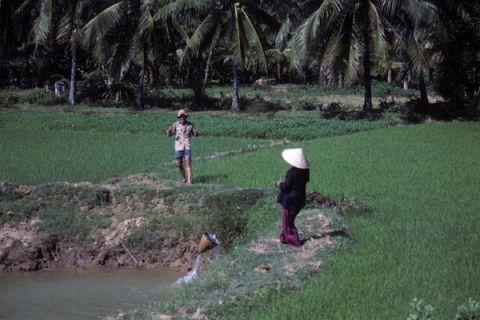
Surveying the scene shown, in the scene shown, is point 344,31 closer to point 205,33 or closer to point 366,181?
point 205,33

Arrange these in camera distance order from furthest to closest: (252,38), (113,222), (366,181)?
(252,38)
(366,181)
(113,222)

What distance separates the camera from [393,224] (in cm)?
656

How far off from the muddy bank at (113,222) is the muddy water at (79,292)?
0.29 metres

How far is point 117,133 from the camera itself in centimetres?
1659

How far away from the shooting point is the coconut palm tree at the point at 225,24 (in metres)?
20.1

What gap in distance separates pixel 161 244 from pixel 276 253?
216 centimetres

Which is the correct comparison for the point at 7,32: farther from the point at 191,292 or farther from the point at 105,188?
the point at 191,292

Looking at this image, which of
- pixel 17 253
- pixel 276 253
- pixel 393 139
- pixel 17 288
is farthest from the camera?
pixel 393 139

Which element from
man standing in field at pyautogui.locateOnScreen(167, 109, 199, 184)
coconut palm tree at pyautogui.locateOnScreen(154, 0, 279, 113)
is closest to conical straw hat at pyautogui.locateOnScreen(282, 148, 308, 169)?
man standing in field at pyautogui.locateOnScreen(167, 109, 199, 184)

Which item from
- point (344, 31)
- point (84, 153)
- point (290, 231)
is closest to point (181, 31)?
point (344, 31)

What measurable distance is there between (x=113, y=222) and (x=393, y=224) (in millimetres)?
3685

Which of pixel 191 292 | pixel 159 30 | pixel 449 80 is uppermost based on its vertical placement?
pixel 159 30

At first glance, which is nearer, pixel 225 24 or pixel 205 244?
pixel 205 244

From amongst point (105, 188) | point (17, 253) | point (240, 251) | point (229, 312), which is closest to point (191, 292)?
point (229, 312)
